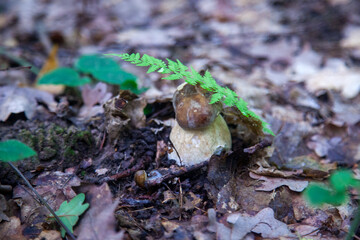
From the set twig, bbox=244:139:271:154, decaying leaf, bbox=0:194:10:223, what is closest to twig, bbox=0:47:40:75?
decaying leaf, bbox=0:194:10:223

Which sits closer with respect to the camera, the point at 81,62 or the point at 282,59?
the point at 81,62

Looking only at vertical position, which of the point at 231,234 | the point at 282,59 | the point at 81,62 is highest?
the point at 81,62

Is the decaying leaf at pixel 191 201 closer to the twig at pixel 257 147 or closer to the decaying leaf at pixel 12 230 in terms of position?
the twig at pixel 257 147

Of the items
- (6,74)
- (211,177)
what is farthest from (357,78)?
(6,74)

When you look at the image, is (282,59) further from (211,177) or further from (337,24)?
(211,177)

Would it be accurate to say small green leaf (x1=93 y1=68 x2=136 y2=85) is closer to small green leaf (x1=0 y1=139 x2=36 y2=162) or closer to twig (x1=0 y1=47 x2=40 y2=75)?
small green leaf (x1=0 y1=139 x2=36 y2=162)
